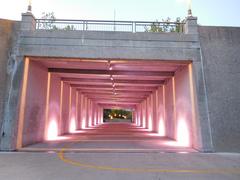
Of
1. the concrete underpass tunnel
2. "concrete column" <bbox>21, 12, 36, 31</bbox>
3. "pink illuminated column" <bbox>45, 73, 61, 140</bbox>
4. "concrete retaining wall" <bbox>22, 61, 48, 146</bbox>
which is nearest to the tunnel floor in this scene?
"concrete retaining wall" <bbox>22, 61, 48, 146</bbox>

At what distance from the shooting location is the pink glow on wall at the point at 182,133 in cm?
1189

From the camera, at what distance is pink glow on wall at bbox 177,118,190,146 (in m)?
11.9

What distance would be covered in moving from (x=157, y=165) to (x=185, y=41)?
6.71 metres

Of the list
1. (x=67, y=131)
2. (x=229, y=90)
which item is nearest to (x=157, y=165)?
(x=229, y=90)

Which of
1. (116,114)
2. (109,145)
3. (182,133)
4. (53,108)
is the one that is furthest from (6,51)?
(116,114)

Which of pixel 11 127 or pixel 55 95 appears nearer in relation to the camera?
pixel 11 127

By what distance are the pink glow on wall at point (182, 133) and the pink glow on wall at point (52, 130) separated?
8.88 metres

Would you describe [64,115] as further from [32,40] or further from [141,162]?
[141,162]

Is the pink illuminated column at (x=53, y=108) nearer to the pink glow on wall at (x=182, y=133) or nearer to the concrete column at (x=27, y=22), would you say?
the concrete column at (x=27, y=22)

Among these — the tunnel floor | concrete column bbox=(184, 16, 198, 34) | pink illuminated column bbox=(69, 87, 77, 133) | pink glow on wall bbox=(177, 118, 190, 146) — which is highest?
concrete column bbox=(184, 16, 198, 34)

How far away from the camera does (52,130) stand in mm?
15891

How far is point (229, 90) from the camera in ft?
33.5

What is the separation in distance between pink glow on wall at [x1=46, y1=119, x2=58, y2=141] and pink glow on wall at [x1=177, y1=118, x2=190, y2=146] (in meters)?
8.88

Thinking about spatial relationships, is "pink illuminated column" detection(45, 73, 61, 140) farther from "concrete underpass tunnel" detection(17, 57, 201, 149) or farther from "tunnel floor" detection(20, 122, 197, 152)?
"tunnel floor" detection(20, 122, 197, 152)
